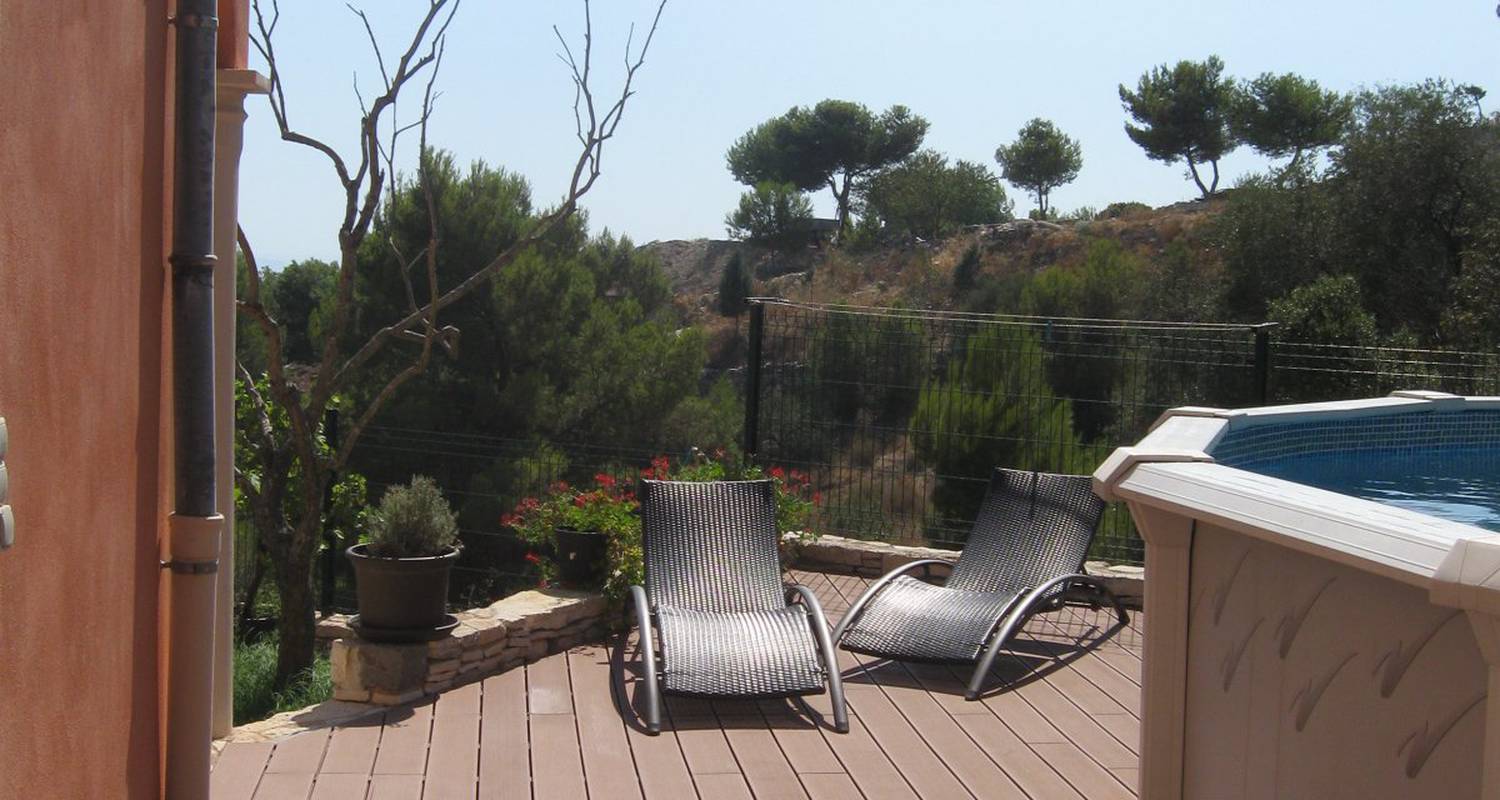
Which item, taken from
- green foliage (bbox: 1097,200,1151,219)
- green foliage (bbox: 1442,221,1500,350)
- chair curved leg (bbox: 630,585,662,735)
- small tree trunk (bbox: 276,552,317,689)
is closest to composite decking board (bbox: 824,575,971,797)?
chair curved leg (bbox: 630,585,662,735)

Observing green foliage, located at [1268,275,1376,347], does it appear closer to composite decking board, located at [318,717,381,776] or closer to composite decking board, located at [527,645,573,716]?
composite decking board, located at [527,645,573,716]

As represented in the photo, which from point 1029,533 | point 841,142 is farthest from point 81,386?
point 841,142

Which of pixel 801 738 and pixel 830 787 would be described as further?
pixel 801 738

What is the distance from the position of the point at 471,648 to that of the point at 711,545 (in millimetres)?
1094

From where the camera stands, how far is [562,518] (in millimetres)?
6172

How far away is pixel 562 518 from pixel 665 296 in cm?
1840

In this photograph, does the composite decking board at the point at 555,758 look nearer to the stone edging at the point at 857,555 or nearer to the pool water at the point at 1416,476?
the stone edging at the point at 857,555

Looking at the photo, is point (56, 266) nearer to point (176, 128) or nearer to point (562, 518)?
point (176, 128)

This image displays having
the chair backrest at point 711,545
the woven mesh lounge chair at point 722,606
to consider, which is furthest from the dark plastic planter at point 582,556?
the woven mesh lounge chair at point 722,606

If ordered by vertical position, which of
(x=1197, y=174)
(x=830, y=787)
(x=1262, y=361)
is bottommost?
(x=830, y=787)

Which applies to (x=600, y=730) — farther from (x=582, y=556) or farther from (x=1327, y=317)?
(x=1327, y=317)

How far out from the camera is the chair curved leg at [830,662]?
15.5 feet

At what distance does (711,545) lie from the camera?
5.66 m

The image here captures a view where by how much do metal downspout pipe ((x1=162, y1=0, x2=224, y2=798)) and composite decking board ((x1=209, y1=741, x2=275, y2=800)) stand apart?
0.75 meters
